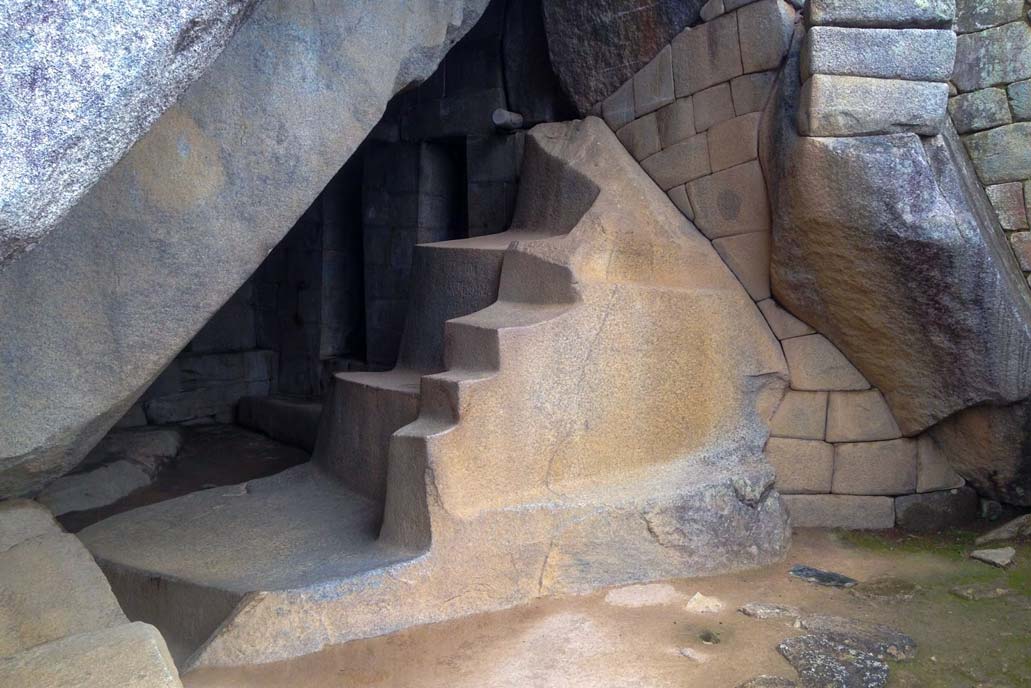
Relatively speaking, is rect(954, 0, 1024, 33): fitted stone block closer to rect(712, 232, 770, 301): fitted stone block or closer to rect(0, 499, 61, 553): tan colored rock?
rect(712, 232, 770, 301): fitted stone block

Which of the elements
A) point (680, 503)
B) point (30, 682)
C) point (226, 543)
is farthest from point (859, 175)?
point (30, 682)

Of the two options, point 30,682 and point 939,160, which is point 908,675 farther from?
point 30,682

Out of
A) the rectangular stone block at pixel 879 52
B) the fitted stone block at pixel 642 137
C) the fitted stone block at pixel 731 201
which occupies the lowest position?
the fitted stone block at pixel 731 201

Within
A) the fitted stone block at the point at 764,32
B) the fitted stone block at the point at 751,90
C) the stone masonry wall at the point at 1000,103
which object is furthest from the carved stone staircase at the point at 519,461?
the stone masonry wall at the point at 1000,103

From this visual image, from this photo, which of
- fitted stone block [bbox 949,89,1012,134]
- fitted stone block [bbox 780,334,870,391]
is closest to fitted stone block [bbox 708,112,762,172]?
fitted stone block [bbox 780,334,870,391]

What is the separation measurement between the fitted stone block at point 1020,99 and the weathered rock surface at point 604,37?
1484 mm

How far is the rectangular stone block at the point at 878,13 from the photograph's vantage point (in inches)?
150

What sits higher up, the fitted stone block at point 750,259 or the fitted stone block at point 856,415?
the fitted stone block at point 750,259

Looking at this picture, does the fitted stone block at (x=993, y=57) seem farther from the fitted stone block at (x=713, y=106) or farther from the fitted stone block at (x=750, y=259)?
the fitted stone block at (x=750, y=259)

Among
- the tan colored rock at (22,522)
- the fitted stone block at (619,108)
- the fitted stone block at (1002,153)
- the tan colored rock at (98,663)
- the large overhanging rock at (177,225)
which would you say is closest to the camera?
the tan colored rock at (98,663)

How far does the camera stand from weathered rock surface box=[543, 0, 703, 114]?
4.68 metres

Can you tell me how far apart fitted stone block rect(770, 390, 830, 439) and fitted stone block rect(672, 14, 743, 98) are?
1.55 m

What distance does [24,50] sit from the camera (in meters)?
1.81

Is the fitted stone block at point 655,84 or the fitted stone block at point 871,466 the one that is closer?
the fitted stone block at point 871,466
